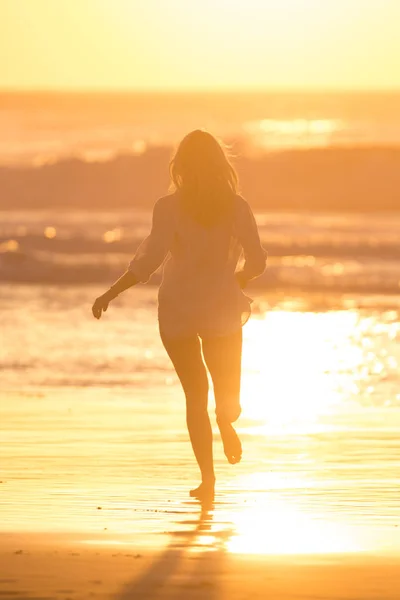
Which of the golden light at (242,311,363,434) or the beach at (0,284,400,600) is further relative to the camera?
the golden light at (242,311,363,434)

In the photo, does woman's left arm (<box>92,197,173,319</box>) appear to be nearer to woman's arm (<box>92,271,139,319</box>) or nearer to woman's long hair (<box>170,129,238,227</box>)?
woman's arm (<box>92,271,139,319</box>)

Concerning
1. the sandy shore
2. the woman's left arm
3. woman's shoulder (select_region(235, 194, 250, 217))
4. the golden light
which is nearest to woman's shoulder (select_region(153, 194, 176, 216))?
the woman's left arm

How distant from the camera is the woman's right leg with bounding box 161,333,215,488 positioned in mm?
6516

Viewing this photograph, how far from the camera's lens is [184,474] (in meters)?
7.31

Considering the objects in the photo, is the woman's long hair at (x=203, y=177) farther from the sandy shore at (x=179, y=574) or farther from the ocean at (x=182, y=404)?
the sandy shore at (x=179, y=574)

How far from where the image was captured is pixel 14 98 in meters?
100

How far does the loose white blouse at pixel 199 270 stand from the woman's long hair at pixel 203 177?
0.04m

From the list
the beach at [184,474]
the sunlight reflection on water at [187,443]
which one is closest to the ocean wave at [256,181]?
the sunlight reflection on water at [187,443]

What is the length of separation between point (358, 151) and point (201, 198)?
141ft

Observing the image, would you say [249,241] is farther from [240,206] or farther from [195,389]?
[195,389]

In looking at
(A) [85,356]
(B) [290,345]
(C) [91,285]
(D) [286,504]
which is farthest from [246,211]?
(C) [91,285]

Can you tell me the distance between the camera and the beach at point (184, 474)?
5.01 meters

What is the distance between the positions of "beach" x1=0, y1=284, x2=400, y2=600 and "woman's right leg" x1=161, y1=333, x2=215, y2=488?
0.20 meters

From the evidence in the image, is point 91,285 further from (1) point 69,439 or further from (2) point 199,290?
(2) point 199,290
